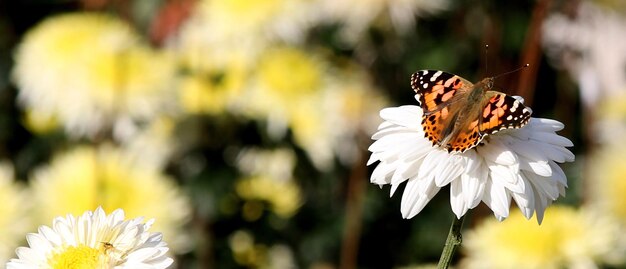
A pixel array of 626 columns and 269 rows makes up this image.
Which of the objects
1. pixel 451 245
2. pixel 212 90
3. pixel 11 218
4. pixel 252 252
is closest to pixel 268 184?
pixel 252 252

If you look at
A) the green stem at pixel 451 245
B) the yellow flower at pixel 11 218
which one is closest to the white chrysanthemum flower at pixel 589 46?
the yellow flower at pixel 11 218

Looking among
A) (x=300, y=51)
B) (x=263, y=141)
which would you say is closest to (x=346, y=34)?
(x=300, y=51)

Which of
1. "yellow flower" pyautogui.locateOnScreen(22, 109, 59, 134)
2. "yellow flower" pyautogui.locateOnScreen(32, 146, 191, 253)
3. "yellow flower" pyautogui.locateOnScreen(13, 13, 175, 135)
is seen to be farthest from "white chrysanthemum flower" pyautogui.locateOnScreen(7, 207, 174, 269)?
"yellow flower" pyautogui.locateOnScreen(22, 109, 59, 134)

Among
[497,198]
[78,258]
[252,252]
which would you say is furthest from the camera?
[252,252]

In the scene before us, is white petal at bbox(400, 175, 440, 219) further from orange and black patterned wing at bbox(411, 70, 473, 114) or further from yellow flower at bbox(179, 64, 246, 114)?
yellow flower at bbox(179, 64, 246, 114)

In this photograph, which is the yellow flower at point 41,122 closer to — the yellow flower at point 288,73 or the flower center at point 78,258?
the yellow flower at point 288,73

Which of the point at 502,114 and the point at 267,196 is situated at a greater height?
the point at 267,196

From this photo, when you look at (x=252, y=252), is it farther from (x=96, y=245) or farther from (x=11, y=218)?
(x=96, y=245)
